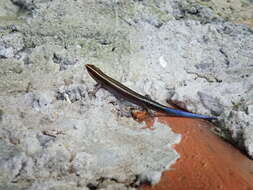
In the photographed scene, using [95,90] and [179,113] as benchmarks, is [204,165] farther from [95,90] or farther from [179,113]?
[95,90]

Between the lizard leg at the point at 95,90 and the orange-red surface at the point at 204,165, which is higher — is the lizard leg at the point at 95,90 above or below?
above

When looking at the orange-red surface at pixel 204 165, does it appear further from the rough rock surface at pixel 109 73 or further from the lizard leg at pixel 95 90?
the lizard leg at pixel 95 90

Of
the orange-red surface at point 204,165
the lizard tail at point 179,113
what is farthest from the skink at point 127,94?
the orange-red surface at point 204,165

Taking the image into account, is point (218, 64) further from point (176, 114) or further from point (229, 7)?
point (229, 7)

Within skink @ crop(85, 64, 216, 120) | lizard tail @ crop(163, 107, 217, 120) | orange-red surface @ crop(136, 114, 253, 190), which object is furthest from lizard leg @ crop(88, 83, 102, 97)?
lizard tail @ crop(163, 107, 217, 120)

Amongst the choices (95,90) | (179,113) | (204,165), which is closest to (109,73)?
(95,90)

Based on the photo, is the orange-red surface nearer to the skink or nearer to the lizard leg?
the skink

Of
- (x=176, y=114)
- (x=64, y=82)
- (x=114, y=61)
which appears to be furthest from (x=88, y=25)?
(x=176, y=114)
